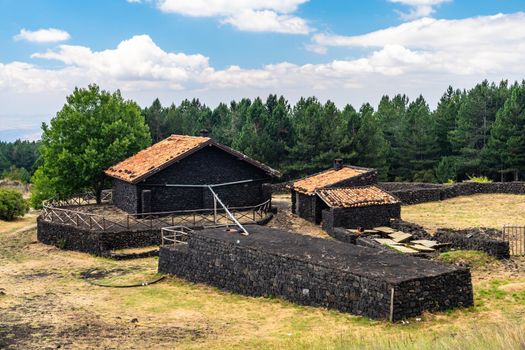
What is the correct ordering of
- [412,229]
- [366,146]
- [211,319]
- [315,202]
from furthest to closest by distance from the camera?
[366,146]
[315,202]
[412,229]
[211,319]

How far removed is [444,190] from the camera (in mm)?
46531

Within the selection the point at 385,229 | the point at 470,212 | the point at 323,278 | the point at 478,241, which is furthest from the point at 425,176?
the point at 323,278

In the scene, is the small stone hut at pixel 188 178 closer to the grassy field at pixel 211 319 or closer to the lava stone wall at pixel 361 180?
the lava stone wall at pixel 361 180

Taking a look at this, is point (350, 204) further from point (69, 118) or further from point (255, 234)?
point (69, 118)

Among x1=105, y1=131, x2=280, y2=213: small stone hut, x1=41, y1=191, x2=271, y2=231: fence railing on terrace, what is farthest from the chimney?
x1=41, y1=191, x2=271, y2=231: fence railing on terrace

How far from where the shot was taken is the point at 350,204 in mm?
31688

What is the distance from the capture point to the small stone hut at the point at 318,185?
3444 cm

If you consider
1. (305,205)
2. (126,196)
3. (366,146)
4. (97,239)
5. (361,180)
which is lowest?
(97,239)

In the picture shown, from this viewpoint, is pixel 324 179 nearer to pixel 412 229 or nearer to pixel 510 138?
pixel 412 229

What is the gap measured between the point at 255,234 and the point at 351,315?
8.10m

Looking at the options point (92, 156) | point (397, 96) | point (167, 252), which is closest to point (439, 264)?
point (167, 252)

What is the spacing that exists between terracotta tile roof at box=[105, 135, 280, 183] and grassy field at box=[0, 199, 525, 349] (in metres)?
9.28

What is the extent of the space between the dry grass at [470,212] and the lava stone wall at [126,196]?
57.5ft

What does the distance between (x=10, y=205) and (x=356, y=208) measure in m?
26.5
